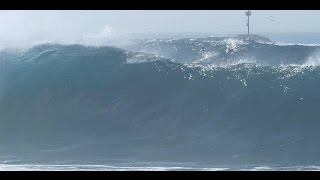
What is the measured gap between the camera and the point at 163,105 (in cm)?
477

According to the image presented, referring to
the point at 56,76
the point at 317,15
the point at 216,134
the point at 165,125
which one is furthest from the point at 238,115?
the point at 56,76

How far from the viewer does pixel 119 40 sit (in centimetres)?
473

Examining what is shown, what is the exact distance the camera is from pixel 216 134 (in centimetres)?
470

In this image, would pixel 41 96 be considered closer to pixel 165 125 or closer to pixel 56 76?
pixel 56 76

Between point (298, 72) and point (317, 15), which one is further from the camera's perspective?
point (298, 72)

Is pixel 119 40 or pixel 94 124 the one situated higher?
pixel 119 40

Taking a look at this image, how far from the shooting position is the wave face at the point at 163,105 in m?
4.66

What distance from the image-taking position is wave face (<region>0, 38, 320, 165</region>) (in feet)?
15.3

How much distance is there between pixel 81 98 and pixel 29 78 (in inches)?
18.1
